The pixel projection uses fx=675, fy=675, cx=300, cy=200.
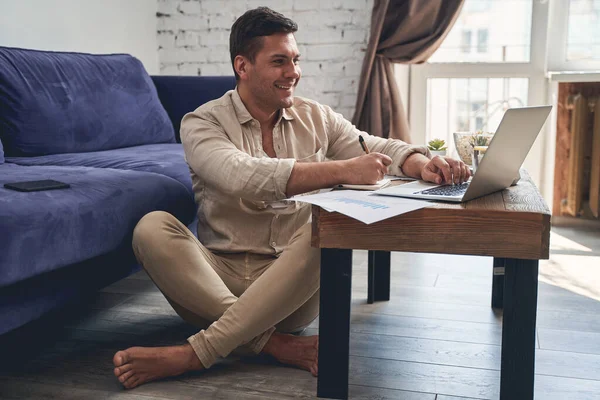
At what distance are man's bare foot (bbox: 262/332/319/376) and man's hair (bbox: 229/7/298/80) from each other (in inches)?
28.2

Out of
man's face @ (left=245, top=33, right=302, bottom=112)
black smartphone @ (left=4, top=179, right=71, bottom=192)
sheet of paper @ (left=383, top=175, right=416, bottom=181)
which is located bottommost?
black smartphone @ (left=4, top=179, right=71, bottom=192)

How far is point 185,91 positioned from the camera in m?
3.04

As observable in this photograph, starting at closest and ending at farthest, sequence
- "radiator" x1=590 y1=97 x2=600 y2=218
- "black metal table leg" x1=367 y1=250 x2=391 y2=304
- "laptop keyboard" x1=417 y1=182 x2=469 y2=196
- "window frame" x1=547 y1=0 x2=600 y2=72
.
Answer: "laptop keyboard" x1=417 y1=182 x2=469 y2=196 < "black metal table leg" x1=367 y1=250 x2=391 y2=304 < "radiator" x1=590 y1=97 x2=600 y2=218 < "window frame" x1=547 y1=0 x2=600 y2=72

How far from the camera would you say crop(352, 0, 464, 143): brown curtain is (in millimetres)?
3383

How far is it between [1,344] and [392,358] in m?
1.02

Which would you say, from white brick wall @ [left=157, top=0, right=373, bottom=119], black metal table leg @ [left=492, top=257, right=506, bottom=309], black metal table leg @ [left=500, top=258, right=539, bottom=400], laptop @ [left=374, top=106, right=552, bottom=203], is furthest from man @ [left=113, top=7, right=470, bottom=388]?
white brick wall @ [left=157, top=0, right=373, bottom=119]

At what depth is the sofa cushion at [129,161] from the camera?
2156mm

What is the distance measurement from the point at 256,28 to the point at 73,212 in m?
0.64

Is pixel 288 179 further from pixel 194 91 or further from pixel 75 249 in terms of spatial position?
pixel 194 91

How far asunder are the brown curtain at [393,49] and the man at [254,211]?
1561mm

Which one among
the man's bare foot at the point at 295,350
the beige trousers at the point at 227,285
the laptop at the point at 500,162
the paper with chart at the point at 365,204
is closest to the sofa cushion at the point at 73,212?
the beige trousers at the point at 227,285

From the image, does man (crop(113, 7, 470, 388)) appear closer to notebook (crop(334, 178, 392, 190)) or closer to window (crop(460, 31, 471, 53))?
notebook (crop(334, 178, 392, 190))

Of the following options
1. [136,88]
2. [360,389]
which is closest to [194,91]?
[136,88]

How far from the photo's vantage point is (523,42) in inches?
138
